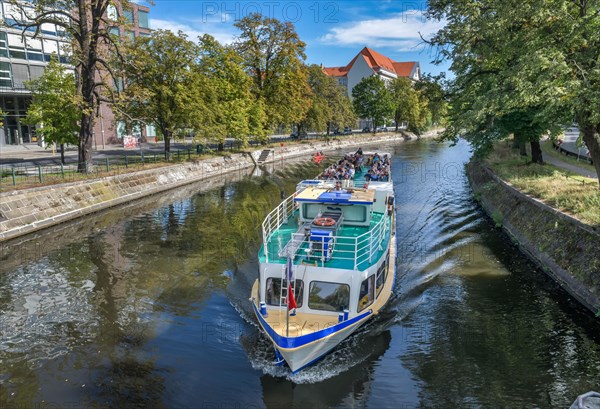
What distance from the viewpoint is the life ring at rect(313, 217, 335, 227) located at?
53.9 feet

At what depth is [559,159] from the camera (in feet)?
128

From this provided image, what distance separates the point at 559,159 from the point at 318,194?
31105 millimetres

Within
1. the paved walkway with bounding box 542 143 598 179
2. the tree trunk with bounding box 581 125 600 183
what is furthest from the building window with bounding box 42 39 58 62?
the tree trunk with bounding box 581 125 600 183

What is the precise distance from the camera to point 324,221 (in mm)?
16750

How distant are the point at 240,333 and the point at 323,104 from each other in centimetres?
7289

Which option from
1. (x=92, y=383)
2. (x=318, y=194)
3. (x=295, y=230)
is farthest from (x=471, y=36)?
(x=92, y=383)

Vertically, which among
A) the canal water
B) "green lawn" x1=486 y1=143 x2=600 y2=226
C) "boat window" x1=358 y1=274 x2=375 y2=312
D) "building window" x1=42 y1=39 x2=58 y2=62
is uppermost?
"building window" x1=42 y1=39 x2=58 y2=62

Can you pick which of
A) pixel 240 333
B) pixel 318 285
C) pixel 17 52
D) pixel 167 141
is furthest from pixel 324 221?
pixel 17 52

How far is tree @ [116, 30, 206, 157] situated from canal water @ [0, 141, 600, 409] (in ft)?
71.2

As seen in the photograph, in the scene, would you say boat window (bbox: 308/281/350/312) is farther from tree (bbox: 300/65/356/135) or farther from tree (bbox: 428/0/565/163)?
tree (bbox: 300/65/356/135)

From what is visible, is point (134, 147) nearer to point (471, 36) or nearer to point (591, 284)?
point (471, 36)

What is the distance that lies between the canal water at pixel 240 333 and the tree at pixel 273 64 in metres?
42.4

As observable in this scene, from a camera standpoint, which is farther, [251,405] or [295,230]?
[295,230]

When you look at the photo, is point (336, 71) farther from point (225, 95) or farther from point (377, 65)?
point (225, 95)
